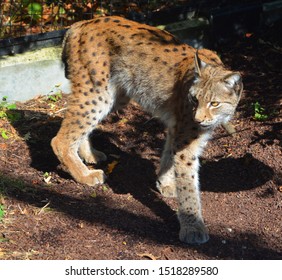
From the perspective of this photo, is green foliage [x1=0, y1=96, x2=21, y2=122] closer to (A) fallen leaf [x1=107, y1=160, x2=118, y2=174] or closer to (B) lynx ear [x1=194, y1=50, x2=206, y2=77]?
(A) fallen leaf [x1=107, y1=160, x2=118, y2=174]

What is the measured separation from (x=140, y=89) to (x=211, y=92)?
3.36 feet

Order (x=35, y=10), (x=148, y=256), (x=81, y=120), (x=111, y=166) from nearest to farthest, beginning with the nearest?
1. (x=148, y=256)
2. (x=81, y=120)
3. (x=111, y=166)
4. (x=35, y=10)

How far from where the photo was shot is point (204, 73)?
5625 mm

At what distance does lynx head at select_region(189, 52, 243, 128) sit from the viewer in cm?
551

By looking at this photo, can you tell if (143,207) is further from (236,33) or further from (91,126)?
(236,33)

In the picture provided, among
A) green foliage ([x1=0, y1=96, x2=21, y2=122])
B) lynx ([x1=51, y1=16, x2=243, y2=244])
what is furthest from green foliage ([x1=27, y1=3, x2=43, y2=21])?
lynx ([x1=51, y1=16, x2=243, y2=244])

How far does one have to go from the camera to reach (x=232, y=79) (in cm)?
551

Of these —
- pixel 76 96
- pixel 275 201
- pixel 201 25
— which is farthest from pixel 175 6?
pixel 275 201

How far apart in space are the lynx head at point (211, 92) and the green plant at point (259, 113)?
1631 millimetres

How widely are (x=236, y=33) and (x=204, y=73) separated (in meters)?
3.67

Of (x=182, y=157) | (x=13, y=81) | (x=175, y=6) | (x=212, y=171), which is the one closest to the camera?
(x=182, y=157)

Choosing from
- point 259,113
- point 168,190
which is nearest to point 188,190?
point 168,190

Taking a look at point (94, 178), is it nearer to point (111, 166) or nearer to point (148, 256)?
point (111, 166)

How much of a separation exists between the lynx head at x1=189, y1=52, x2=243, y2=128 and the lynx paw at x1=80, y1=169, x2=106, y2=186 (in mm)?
1377
